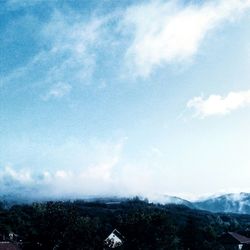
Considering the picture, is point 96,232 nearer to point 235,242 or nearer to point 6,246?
point 6,246

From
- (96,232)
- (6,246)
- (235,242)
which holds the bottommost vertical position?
(235,242)

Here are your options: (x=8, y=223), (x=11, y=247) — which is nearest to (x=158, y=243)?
(x=11, y=247)

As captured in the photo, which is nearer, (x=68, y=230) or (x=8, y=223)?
(x=68, y=230)

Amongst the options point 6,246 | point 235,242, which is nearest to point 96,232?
point 6,246

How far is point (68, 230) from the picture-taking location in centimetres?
4734

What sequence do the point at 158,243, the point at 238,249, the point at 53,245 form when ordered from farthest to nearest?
the point at 238,249 → the point at 158,243 → the point at 53,245

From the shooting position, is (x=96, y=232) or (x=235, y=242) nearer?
(x=96, y=232)

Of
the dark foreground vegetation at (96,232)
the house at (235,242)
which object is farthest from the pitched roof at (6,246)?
the house at (235,242)

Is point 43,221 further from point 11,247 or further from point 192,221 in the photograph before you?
point 192,221

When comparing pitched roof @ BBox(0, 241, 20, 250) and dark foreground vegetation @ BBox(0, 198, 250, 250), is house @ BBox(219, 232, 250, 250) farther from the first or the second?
pitched roof @ BBox(0, 241, 20, 250)

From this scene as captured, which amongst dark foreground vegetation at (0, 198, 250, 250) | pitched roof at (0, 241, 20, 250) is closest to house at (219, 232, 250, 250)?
dark foreground vegetation at (0, 198, 250, 250)

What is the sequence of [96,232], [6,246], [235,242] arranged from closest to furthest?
[96,232], [6,246], [235,242]

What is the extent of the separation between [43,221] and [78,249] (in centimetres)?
563

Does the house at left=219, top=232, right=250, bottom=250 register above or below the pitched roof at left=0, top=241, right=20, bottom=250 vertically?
below
